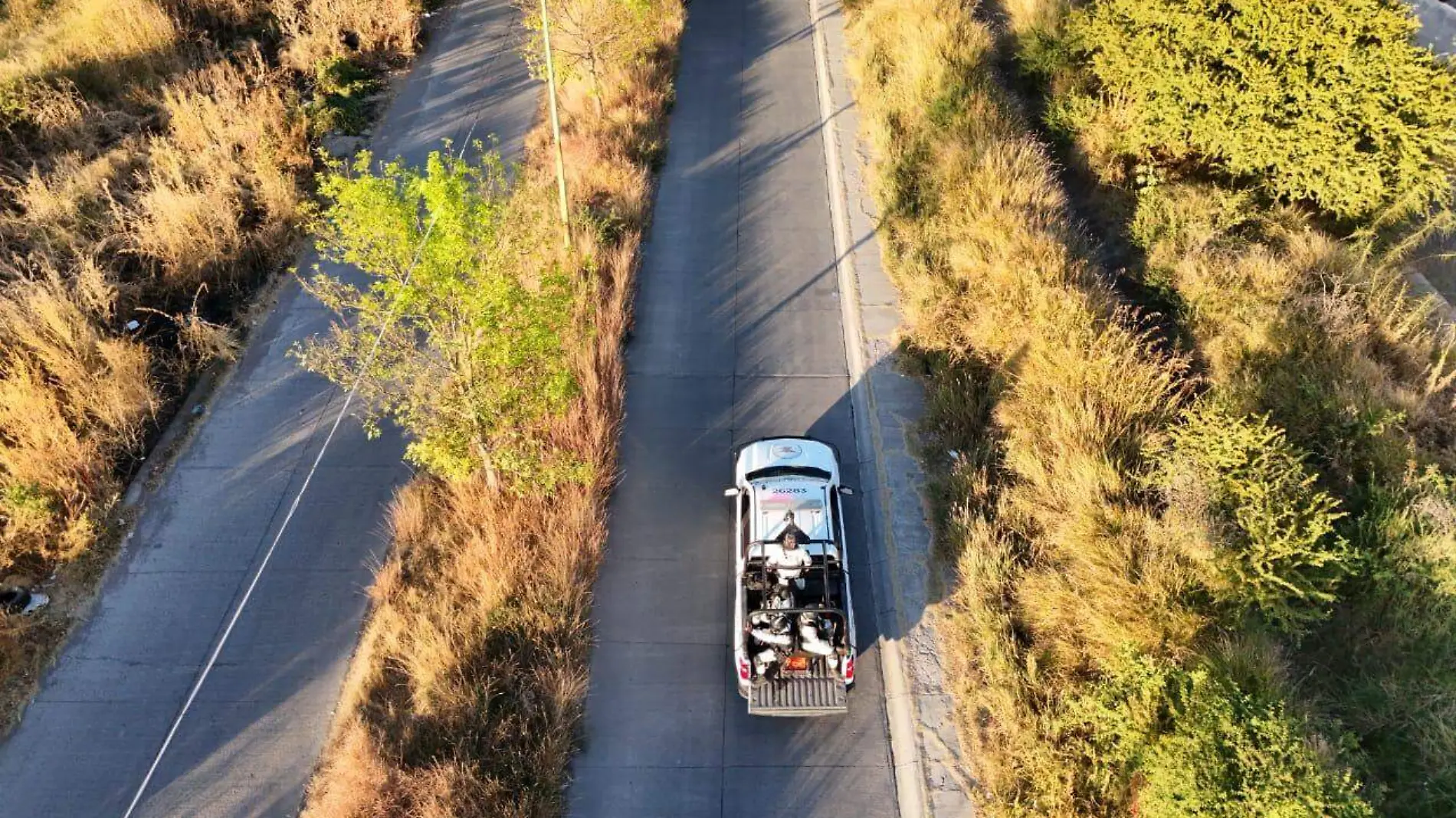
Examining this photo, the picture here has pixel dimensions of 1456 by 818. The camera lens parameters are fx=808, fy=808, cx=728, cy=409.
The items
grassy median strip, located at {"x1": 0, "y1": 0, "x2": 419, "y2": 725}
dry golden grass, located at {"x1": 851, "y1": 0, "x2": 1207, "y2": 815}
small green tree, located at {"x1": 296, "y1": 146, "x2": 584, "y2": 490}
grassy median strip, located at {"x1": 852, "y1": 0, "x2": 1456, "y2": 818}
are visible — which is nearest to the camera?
grassy median strip, located at {"x1": 852, "y1": 0, "x2": 1456, "y2": 818}

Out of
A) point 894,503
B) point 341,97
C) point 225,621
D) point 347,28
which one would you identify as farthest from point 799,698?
point 347,28

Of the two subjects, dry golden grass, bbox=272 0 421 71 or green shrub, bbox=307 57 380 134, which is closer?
green shrub, bbox=307 57 380 134

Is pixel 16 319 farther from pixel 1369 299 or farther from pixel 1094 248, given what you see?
pixel 1369 299

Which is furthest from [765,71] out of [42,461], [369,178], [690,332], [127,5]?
[42,461]

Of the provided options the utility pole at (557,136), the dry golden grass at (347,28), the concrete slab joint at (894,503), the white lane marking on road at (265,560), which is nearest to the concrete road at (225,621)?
the white lane marking on road at (265,560)

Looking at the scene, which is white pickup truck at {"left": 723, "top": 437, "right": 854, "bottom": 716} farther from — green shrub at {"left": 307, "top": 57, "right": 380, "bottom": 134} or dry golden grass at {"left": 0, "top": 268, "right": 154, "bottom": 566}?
green shrub at {"left": 307, "top": 57, "right": 380, "bottom": 134}

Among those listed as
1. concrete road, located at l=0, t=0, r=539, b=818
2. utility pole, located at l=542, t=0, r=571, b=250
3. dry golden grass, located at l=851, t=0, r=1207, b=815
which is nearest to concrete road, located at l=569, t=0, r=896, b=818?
dry golden grass, located at l=851, t=0, r=1207, b=815
